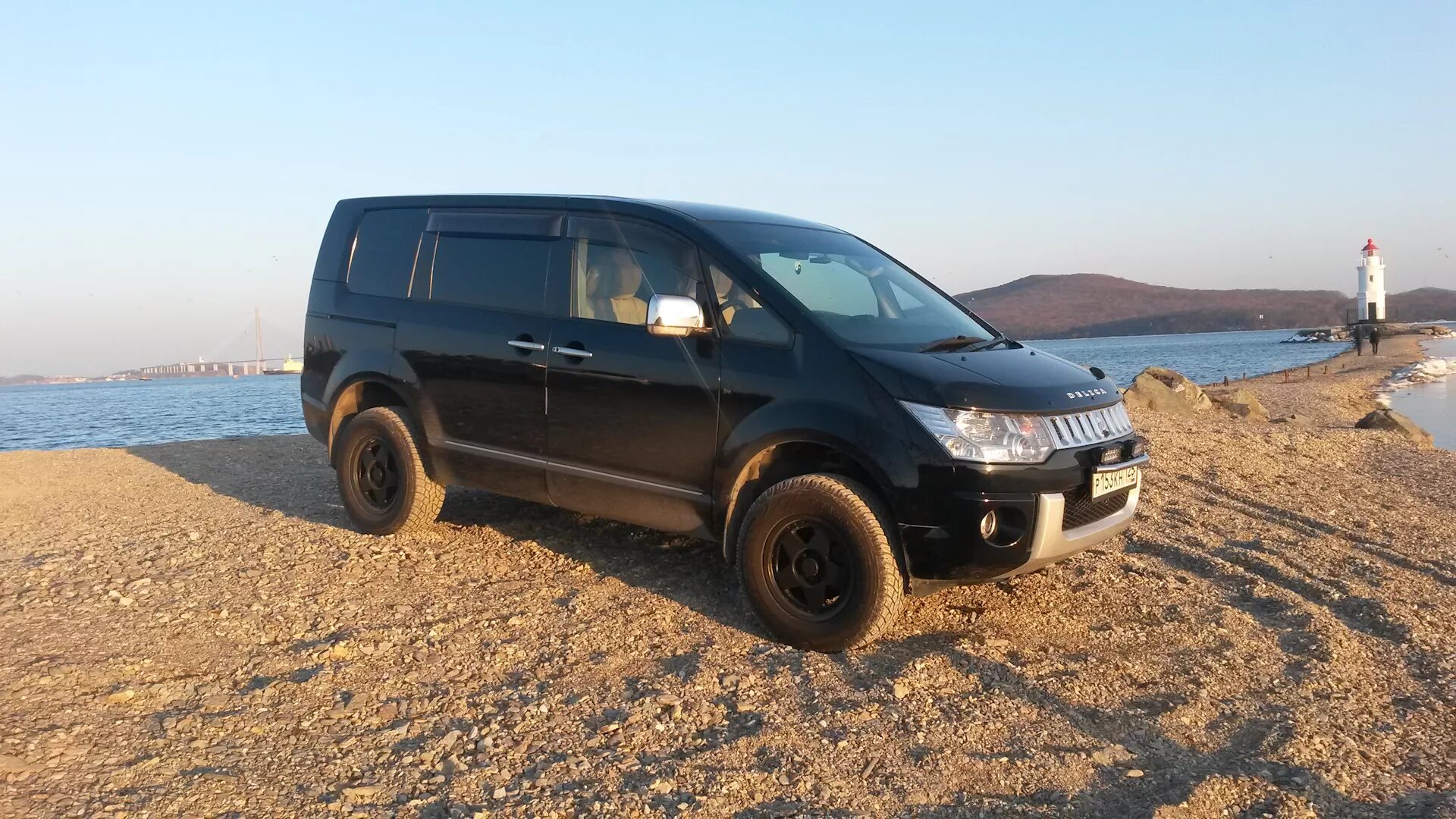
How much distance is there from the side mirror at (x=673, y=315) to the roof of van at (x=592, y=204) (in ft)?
2.18

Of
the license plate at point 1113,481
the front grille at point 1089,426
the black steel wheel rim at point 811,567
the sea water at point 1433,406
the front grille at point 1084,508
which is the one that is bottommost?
the sea water at point 1433,406

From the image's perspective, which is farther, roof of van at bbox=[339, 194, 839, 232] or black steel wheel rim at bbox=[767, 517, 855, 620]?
roof of van at bbox=[339, 194, 839, 232]

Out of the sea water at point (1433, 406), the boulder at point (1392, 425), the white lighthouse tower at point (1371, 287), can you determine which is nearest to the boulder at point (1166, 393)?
the boulder at point (1392, 425)

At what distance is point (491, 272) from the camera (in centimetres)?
562

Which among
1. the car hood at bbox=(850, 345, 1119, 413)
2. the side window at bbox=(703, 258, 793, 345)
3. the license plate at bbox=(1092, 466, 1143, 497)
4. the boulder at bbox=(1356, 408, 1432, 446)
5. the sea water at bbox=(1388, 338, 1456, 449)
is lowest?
the sea water at bbox=(1388, 338, 1456, 449)

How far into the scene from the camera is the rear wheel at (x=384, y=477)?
591 centimetres

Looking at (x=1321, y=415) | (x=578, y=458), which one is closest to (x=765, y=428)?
(x=578, y=458)

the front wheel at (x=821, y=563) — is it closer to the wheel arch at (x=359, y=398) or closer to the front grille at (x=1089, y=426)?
the front grille at (x=1089, y=426)

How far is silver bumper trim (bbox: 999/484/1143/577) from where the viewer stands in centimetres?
410

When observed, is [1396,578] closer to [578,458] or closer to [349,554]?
[578,458]

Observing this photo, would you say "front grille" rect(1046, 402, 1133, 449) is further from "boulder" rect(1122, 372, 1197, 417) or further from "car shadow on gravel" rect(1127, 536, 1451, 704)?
"boulder" rect(1122, 372, 1197, 417)

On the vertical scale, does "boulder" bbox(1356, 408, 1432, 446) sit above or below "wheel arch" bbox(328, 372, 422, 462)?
below

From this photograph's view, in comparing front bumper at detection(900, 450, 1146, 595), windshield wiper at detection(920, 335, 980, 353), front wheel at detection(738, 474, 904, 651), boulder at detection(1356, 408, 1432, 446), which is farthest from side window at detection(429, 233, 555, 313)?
boulder at detection(1356, 408, 1432, 446)

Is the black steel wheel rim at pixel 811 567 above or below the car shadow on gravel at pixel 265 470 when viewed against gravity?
above
